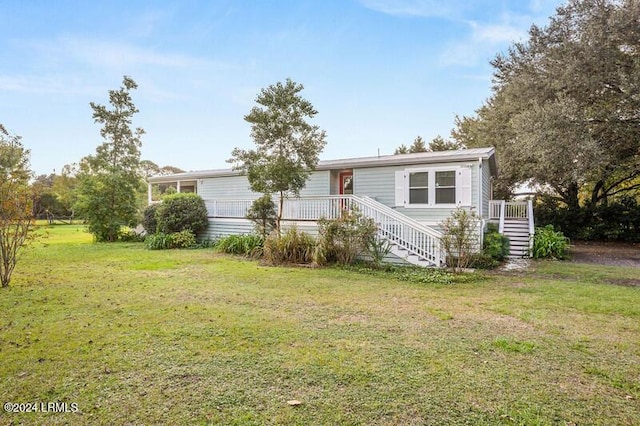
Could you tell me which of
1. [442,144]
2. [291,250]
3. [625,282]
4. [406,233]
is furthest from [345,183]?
[442,144]

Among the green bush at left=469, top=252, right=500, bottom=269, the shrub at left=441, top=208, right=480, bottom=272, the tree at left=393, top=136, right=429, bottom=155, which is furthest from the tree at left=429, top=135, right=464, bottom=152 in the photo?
the shrub at left=441, top=208, right=480, bottom=272

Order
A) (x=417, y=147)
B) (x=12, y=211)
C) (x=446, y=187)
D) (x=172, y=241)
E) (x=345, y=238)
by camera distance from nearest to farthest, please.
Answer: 1. (x=12, y=211)
2. (x=345, y=238)
3. (x=446, y=187)
4. (x=172, y=241)
5. (x=417, y=147)

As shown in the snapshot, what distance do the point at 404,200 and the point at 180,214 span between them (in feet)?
28.5

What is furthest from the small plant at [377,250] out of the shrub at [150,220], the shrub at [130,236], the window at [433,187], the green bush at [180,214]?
the shrub at [130,236]

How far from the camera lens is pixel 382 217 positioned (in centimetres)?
1001

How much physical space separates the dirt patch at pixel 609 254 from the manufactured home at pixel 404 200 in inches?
68.0

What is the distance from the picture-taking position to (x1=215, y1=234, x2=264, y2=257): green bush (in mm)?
10922

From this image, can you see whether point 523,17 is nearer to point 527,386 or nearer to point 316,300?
point 316,300

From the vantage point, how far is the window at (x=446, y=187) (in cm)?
1121

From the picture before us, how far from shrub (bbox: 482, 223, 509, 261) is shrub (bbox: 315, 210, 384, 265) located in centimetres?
353

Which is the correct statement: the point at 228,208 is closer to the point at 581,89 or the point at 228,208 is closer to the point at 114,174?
the point at 114,174

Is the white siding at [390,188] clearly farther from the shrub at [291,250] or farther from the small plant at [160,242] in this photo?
the small plant at [160,242]

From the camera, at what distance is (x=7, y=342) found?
3.72 metres

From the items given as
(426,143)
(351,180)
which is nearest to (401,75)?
(351,180)
